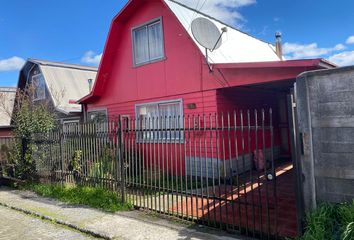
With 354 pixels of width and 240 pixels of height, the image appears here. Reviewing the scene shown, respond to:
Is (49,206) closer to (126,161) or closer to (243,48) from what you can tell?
(126,161)

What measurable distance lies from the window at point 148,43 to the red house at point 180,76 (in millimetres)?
35

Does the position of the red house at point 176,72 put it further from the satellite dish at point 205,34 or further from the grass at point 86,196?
the grass at point 86,196

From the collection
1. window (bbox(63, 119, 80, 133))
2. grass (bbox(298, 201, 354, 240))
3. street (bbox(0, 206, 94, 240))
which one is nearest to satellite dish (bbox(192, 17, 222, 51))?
window (bbox(63, 119, 80, 133))

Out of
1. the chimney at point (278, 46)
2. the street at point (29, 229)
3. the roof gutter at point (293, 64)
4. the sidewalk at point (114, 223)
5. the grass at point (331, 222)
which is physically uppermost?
the chimney at point (278, 46)

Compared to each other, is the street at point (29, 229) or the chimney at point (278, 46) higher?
the chimney at point (278, 46)

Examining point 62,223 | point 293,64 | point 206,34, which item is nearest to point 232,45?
point 206,34

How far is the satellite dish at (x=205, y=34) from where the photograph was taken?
915cm

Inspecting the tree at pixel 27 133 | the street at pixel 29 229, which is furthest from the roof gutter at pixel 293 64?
the tree at pixel 27 133

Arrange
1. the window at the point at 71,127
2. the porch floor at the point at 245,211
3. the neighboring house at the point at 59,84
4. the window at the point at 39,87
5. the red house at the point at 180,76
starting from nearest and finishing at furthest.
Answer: the porch floor at the point at 245,211 < the window at the point at 71,127 < the red house at the point at 180,76 < the neighboring house at the point at 59,84 < the window at the point at 39,87

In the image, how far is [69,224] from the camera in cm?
596

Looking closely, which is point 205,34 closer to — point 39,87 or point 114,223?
point 114,223

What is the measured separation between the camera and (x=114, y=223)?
5840 millimetres

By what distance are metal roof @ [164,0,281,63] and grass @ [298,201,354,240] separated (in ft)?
20.7

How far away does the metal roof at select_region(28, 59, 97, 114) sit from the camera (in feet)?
58.1
